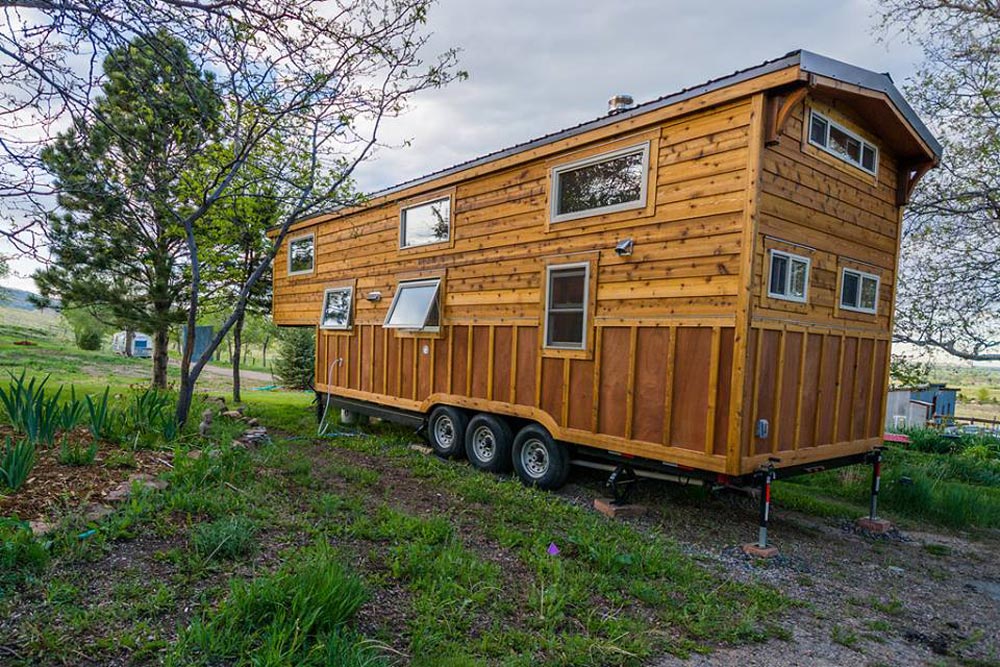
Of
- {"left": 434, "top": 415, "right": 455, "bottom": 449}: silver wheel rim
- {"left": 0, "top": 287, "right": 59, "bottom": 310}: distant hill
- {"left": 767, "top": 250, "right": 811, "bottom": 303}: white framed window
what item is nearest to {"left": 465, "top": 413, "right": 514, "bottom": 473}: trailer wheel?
{"left": 434, "top": 415, "right": 455, "bottom": 449}: silver wheel rim

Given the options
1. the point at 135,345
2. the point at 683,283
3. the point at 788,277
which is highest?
the point at 788,277

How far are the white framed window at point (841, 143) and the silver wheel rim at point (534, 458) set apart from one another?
4.38 m

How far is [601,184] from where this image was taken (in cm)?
636

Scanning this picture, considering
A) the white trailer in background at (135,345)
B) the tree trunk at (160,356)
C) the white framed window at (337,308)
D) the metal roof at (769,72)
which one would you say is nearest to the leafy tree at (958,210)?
the metal roof at (769,72)

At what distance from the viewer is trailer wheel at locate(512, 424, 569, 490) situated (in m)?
6.48

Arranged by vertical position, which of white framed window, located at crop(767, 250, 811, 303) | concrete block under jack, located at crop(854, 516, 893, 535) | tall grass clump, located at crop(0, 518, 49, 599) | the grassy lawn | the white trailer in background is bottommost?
the white trailer in background

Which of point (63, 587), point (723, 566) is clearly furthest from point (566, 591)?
point (63, 587)

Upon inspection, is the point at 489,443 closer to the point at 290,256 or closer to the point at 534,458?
the point at 534,458

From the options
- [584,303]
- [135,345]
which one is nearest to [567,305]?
[584,303]

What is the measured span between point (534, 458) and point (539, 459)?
0.25 feet

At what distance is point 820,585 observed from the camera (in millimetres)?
4336

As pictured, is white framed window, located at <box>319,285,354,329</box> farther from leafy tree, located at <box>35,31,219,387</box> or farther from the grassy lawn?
the grassy lawn

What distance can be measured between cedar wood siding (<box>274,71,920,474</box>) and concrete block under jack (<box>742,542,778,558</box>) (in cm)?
65

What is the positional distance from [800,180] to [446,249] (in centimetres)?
468
